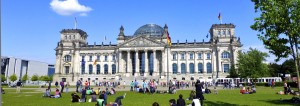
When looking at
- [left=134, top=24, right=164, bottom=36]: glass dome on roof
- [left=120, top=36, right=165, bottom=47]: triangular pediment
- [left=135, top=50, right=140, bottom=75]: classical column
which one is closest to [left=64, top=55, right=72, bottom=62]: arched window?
[left=120, top=36, right=165, bottom=47]: triangular pediment

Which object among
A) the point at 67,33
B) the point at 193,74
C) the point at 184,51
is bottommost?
the point at 193,74

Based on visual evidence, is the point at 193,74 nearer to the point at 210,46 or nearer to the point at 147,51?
the point at 210,46

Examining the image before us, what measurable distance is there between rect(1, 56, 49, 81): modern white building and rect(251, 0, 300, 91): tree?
475 feet

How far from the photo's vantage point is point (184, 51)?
335ft

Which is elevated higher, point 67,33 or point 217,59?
point 67,33

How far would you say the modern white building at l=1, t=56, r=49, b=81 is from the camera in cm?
15675

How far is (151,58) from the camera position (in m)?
103

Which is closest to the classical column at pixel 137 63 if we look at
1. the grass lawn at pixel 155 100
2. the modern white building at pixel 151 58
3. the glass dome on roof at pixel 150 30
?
the modern white building at pixel 151 58

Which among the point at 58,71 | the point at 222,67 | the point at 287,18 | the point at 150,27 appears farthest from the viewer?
the point at 150,27

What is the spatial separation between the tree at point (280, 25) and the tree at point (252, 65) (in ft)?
160

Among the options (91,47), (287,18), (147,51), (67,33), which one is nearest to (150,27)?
(147,51)

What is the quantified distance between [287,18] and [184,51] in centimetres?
8110

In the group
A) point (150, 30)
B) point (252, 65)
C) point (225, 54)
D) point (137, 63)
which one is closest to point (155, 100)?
point (252, 65)

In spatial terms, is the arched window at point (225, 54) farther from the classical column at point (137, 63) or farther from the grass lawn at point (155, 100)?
the grass lawn at point (155, 100)
